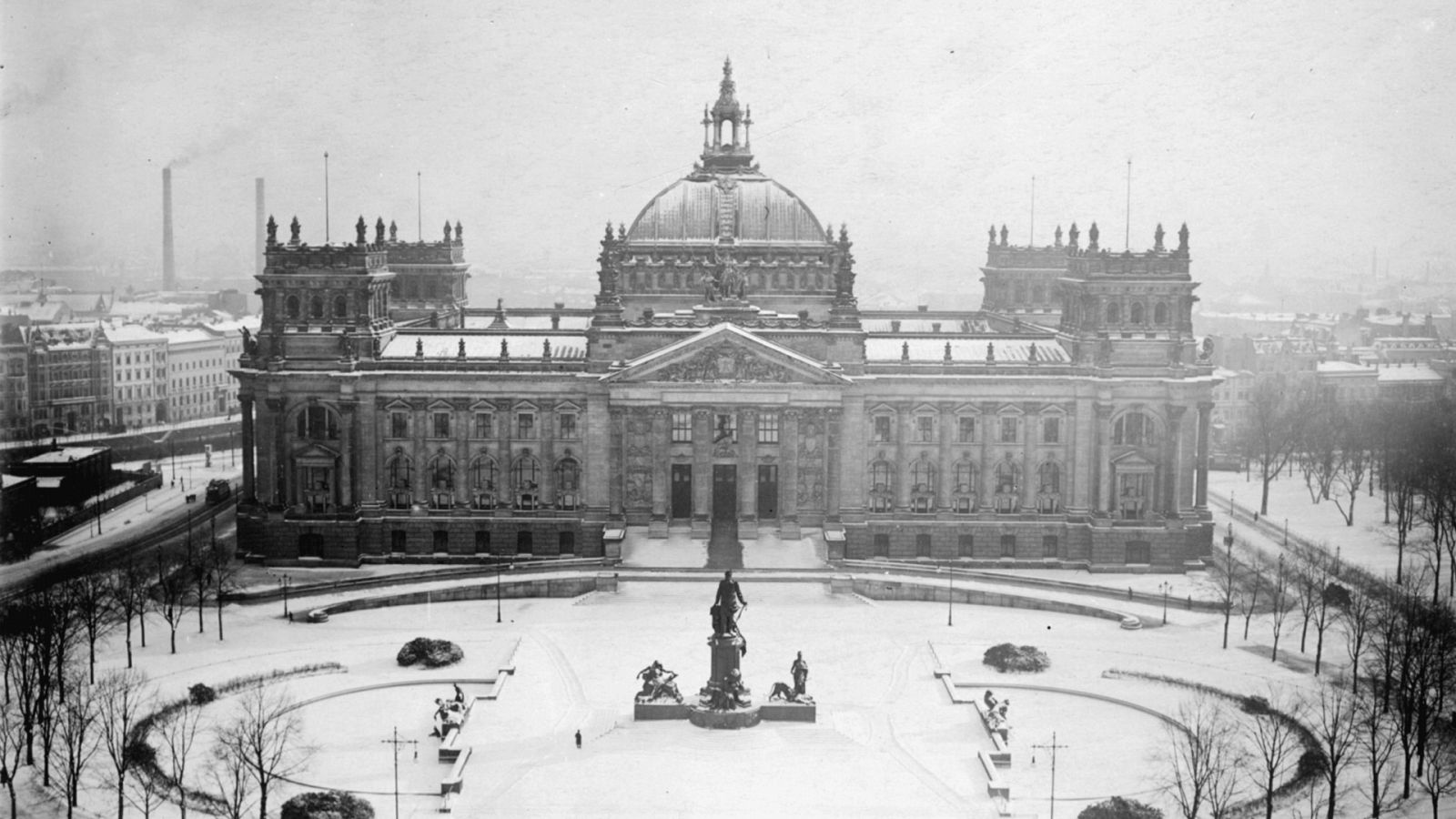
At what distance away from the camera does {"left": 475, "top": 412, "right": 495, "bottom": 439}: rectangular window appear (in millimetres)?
115250

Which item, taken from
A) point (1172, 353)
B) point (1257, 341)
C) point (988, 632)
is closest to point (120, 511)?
→ point (988, 632)

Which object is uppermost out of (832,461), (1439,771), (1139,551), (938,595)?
(832,461)

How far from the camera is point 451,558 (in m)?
115

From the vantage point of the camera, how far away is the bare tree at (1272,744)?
225 feet

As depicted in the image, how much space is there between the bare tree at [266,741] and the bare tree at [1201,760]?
35.4m

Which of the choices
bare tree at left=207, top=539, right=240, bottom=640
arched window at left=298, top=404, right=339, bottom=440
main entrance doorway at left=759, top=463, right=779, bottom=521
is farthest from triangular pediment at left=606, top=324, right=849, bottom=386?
bare tree at left=207, top=539, right=240, bottom=640

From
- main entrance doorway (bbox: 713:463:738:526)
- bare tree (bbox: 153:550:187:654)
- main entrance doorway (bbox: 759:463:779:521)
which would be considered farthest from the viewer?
main entrance doorway (bbox: 713:463:738:526)

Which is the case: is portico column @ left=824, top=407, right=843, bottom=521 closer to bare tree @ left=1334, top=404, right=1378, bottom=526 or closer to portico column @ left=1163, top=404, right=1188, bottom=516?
portico column @ left=1163, top=404, right=1188, bottom=516

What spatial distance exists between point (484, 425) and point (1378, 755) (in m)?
62.0

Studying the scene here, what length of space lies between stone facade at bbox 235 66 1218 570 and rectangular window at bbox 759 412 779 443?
0.44ft

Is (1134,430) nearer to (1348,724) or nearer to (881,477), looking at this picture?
(881,477)

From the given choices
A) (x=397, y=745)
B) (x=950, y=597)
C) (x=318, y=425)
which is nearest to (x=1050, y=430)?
(x=950, y=597)

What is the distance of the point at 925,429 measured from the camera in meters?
116

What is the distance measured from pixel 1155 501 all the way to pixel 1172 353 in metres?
9.79
